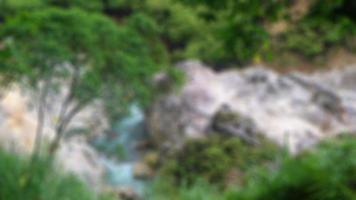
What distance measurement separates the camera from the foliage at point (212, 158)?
392 inches

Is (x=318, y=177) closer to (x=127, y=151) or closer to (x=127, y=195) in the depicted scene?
(x=127, y=195)

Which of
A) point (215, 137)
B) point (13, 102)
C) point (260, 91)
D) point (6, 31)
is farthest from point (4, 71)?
point (260, 91)

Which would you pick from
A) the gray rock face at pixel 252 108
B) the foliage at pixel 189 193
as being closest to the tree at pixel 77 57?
the foliage at pixel 189 193

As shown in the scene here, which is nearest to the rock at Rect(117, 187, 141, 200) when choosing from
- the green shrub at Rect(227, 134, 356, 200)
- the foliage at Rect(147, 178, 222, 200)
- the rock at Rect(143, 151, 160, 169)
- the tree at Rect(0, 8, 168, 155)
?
the tree at Rect(0, 8, 168, 155)

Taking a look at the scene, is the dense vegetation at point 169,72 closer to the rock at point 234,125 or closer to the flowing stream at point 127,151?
the rock at point 234,125

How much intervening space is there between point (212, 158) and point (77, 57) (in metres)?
3.83

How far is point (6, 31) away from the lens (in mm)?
7082

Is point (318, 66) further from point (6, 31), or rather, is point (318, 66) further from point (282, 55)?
point (6, 31)

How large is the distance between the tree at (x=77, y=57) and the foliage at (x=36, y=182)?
0.97 m

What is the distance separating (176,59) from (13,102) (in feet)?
38.3

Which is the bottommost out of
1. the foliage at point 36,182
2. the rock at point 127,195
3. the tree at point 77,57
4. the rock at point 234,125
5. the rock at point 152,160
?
the foliage at point 36,182

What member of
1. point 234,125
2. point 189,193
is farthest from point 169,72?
point 189,193

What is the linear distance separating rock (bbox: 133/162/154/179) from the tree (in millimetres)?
4826

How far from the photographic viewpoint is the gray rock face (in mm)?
11664
